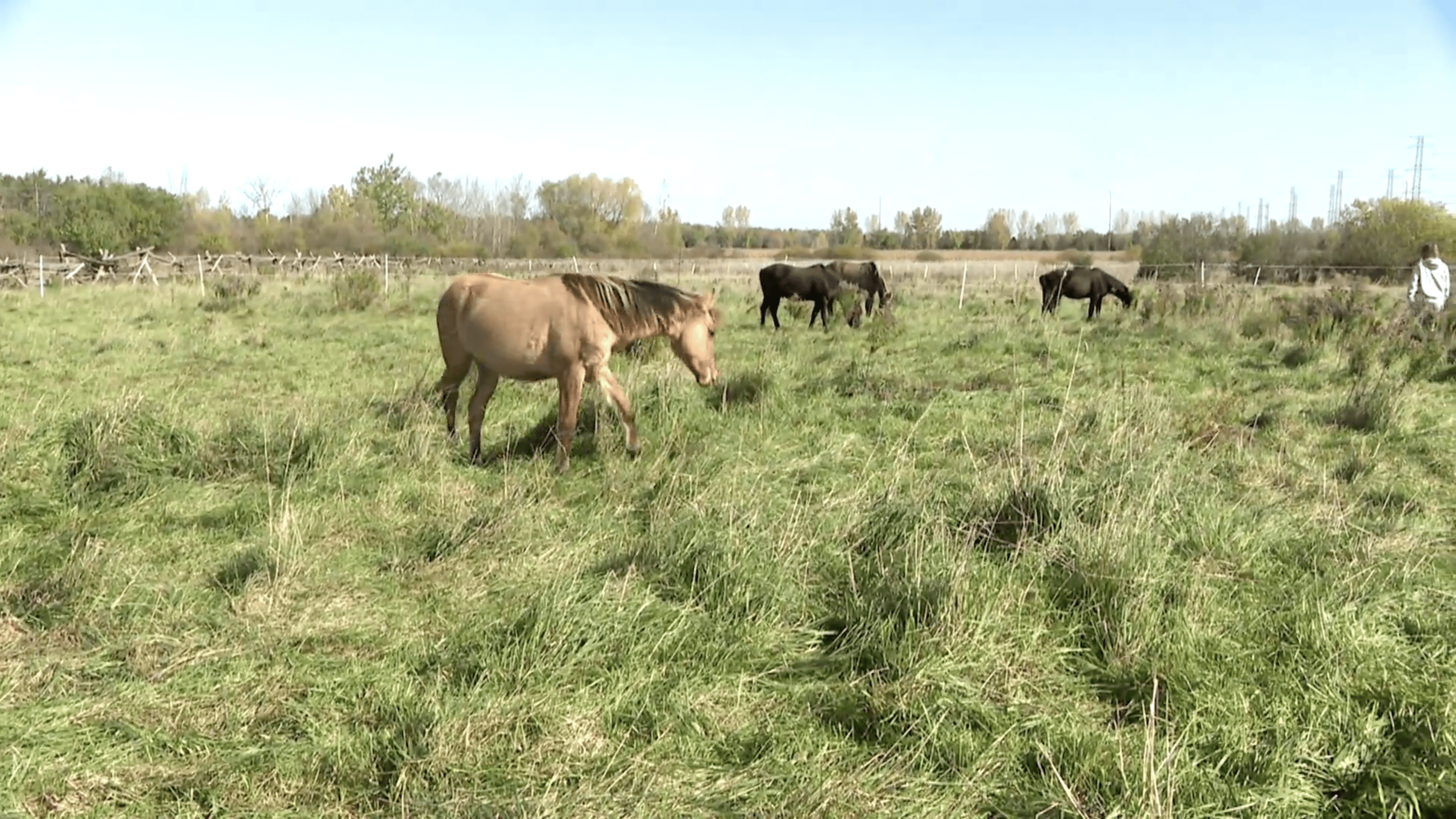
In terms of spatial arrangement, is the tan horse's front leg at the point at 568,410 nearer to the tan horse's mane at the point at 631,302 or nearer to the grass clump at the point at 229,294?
the tan horse's mane at the point at 631,302

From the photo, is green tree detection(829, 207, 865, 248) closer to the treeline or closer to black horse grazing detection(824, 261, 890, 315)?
the treeline

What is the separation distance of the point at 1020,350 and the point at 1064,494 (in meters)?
8.00

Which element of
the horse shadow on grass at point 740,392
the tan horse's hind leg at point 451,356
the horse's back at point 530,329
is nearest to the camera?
the horse's back at point 530,329

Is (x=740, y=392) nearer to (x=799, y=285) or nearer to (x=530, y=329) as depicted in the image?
(x=530, y=329)

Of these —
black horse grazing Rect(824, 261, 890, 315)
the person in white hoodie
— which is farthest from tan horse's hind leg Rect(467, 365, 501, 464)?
black horse grazing Rect(824, 261, 890, 315)

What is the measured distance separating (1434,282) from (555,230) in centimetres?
7057

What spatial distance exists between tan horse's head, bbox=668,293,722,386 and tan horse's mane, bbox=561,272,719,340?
6cm

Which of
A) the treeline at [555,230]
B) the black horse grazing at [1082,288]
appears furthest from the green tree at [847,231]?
the black horse grazing at [1082,288]

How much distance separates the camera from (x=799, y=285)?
18.4 meters

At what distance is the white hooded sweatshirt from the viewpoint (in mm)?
11453

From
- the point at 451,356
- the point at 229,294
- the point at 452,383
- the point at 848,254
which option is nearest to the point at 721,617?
the point at 451,356

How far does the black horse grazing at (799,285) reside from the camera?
18.2 meters

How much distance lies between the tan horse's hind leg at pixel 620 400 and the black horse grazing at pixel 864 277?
13.3 metres

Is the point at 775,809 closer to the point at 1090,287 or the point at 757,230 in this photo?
the point at 1090,287
